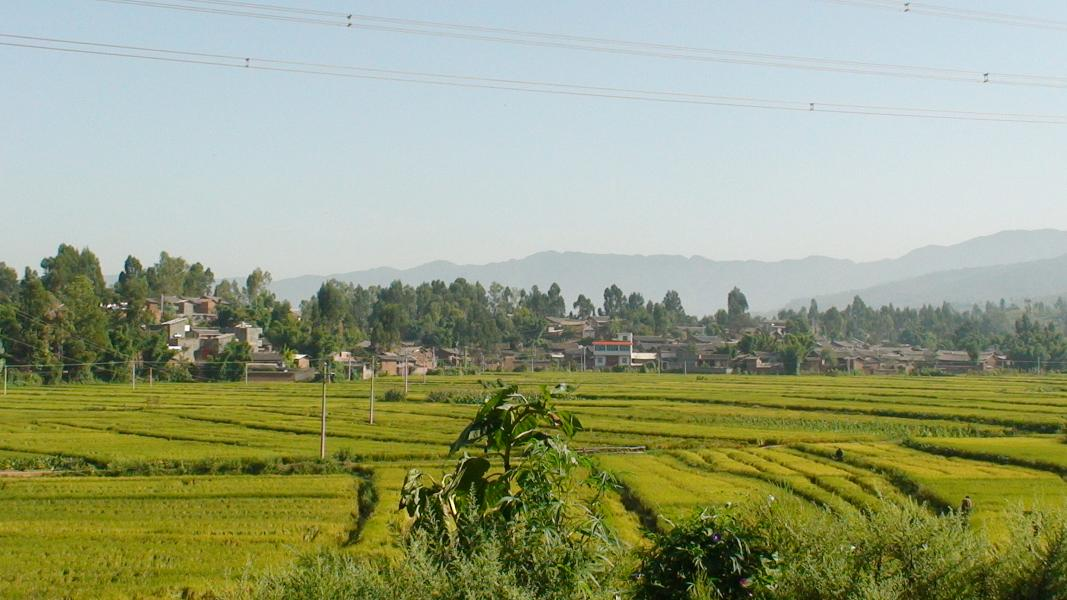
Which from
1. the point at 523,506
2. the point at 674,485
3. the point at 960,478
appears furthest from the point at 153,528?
the point at 960,478

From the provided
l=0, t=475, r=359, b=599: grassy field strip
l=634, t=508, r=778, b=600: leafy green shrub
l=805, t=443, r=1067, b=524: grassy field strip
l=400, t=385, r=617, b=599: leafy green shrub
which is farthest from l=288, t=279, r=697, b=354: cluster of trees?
l=400, t=385, r=617, b=599: leafy green shrub

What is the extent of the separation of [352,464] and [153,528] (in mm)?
12012

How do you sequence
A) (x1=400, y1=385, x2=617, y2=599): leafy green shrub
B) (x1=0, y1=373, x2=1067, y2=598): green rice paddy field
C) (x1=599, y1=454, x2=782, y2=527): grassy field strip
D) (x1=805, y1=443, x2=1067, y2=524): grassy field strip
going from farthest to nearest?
(x1=805, y1=443, x2=1067, y2=524): grassy field strip, (x1=599, y1=454, x2=782, y2=527): grassy field strip, (x1=0, y1=373, x2=1067, y2=598): green rice paddy field, (x1=400, y1=385, x2=617, y2=599): leafy green shrub

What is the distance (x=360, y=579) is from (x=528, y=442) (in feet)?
5.49

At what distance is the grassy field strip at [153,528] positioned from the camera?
19.8m

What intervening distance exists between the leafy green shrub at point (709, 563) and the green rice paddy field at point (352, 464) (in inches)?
44.0

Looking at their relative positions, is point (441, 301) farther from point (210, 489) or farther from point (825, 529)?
point (825, 529)

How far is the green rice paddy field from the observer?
21938mm

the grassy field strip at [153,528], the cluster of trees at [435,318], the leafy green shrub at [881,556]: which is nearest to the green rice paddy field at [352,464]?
the grassy field strip at [153,528]

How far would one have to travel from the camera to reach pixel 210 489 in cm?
3016

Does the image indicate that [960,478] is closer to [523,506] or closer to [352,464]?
[352,464]

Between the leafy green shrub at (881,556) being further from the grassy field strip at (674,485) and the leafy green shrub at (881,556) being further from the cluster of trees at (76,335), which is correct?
the cluster of trees at (76,335)

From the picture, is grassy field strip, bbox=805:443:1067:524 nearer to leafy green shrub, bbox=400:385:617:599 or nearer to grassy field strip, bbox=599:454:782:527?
grassy field strip, bbox=599:454:782:527

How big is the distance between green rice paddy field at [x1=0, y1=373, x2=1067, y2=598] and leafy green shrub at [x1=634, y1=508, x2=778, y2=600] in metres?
1.12
